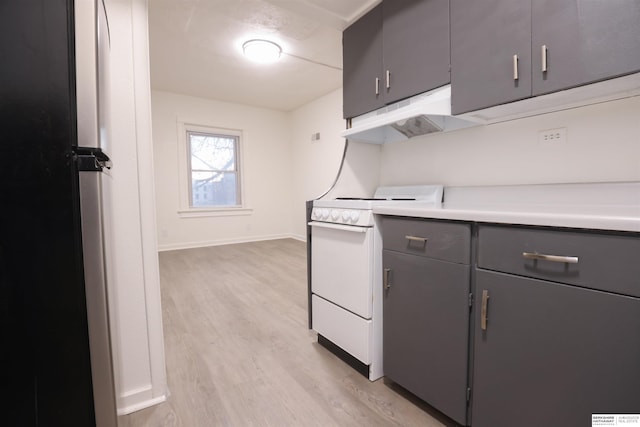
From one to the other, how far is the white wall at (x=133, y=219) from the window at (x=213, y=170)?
12.5ft

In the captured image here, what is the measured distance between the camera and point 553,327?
84 cm

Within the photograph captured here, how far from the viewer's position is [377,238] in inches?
54.9

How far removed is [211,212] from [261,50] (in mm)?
2939

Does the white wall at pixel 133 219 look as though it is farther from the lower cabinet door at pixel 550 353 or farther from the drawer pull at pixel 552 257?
the drawer pull at pixel 552 257

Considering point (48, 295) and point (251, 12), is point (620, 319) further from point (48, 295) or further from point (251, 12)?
point (251, 12)

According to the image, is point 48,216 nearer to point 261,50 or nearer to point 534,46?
point 534,46

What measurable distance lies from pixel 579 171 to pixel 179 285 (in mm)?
3194

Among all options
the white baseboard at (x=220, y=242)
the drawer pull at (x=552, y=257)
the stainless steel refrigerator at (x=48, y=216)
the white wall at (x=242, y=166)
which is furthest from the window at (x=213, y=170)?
the drawer pull at (x=552, y=257)

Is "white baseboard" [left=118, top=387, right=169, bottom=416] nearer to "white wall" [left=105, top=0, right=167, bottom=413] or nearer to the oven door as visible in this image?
"white wall" [left=105, top=0, right=167, bottom=413]

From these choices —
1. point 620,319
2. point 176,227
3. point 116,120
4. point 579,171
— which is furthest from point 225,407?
point 176,227

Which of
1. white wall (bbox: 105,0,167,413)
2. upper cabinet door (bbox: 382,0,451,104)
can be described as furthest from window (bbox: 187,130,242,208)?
upper cabinet door (bbox: 382,0,451,104)

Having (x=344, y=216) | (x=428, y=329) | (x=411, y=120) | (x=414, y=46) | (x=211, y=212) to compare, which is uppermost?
(x=414, y=46)

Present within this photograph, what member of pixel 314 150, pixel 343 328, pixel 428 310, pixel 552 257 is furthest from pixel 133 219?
pixel 314 150

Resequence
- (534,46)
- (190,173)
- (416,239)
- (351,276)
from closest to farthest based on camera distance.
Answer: (534,46)
(416,239)
(351,276)
(190,173)
